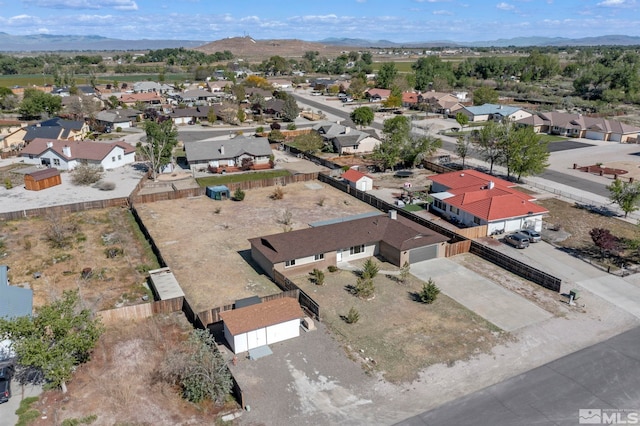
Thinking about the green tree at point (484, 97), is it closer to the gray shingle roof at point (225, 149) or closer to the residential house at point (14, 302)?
→ the gray shingle roof at point (225, 149)

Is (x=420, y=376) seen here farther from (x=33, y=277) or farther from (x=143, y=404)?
(x=33, y=277)

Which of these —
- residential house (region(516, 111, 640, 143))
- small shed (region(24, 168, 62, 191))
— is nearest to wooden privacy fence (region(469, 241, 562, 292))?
small shed (region(24, 168, 62, 191))

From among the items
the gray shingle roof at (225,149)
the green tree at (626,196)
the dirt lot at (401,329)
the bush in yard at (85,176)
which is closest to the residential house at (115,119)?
the gray shingle roof at (225,149)

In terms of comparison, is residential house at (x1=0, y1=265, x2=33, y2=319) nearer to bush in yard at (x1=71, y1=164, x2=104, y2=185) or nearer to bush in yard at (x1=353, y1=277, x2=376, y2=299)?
bush in yard at (x1=353, y1=277, x2=376, y2=299)

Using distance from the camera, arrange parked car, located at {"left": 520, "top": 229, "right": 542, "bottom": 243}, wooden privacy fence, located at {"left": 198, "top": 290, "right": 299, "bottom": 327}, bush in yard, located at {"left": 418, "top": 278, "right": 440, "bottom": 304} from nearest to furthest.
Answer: wooden privacy fence, located at {"left": 198, "top": 290, "right": 299, "bottom": 327} → bush in yard, located at {"left": 418, "top": 278, "right": 440, "bottom": 304} → parked car, located at {"left": 520, "top": 229, "right": 542, "bottom": 243}

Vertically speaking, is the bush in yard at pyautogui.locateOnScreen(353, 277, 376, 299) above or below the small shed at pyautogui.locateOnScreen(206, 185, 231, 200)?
below

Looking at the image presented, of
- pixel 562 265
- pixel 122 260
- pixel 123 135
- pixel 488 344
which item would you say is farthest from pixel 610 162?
pixel 123 135
